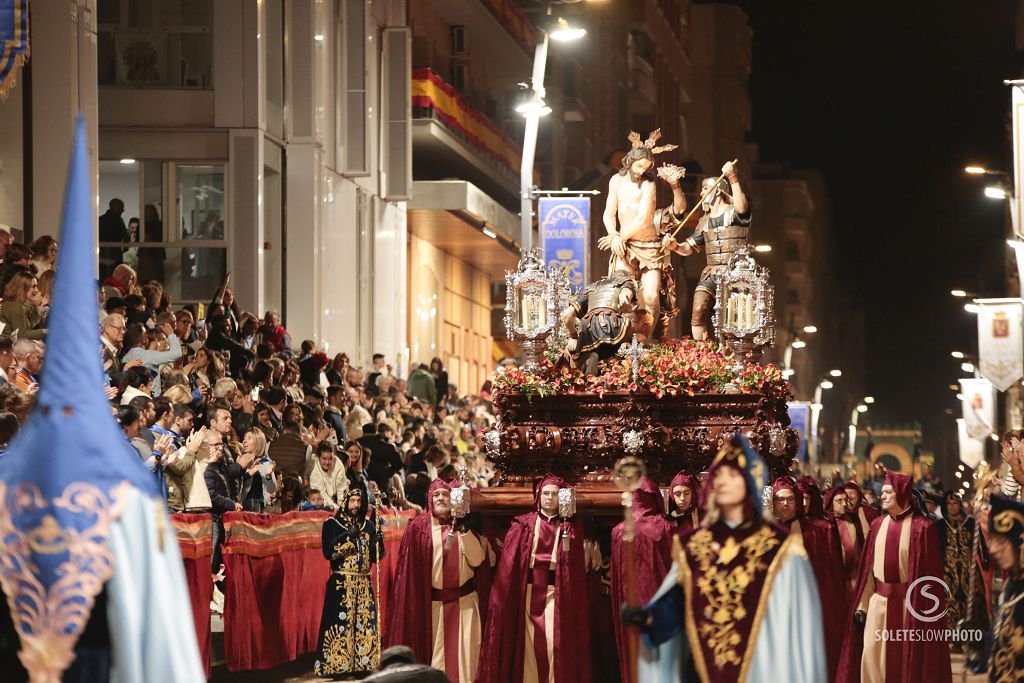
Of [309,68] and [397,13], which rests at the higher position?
[397,13]

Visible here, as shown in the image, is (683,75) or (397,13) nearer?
(397,13)

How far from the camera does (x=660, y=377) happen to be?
16.8m

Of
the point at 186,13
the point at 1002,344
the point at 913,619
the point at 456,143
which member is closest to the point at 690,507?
the point at 913,619

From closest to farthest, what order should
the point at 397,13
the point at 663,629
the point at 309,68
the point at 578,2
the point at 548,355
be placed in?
the point at 663,629
the point at 548,355
the point at 578,2
the point at 309,68
the point at 397,13

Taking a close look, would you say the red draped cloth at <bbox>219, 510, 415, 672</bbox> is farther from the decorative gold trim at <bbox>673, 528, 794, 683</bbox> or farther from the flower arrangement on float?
the decorative gold trim at <bbox>673, 528, 794, 683</bbox>

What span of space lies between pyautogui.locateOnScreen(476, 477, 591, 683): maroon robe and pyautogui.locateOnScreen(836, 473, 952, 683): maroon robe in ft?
7.25

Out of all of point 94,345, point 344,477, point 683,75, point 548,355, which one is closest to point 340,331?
point 344,477

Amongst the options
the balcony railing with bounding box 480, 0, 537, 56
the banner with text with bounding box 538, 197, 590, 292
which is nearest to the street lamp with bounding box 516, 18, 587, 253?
the banner with text with bounding box 538, 197, 590, 292

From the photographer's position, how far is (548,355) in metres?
17.4

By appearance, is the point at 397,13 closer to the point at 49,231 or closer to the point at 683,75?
the point at 49,231

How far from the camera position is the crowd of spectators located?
13969 mm

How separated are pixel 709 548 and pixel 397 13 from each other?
31113mm

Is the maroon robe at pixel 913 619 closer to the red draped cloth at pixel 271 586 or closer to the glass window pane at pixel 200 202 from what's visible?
the red draped cloth at pixel 271 586

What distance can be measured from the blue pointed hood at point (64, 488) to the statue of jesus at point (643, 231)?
41.3 ft
